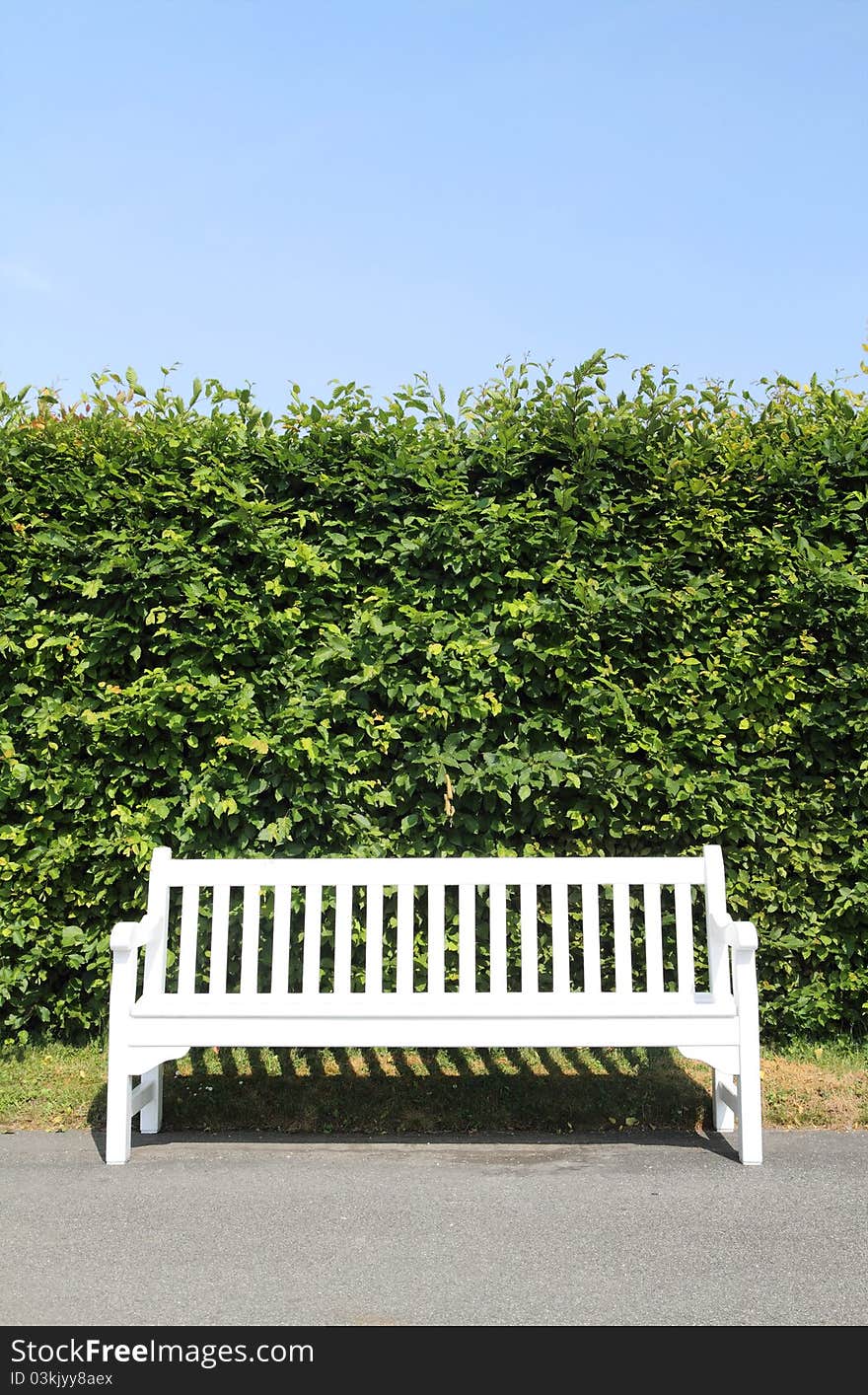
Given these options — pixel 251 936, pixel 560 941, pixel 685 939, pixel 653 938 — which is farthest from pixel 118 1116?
pixel 685 939

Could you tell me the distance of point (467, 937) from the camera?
4523mm

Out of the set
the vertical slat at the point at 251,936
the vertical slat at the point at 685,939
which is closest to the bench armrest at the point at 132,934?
the vertical slat at the point at 251,936

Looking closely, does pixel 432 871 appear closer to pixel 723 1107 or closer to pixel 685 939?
pixel 685 939

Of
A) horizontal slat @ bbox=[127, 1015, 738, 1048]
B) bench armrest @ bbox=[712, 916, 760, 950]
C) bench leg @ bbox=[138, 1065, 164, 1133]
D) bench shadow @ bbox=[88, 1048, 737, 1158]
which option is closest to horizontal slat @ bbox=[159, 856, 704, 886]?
bench armrest @ bbox=[712, 916, 760, 950]

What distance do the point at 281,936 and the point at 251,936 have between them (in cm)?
12

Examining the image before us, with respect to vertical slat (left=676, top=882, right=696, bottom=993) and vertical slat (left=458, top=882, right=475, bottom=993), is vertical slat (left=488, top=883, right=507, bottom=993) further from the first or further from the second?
vertical slat (left=676, top=882, right=696, bottom=993)

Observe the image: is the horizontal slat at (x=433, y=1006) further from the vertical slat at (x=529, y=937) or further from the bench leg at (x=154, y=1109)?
the bench leg at (x=154, y=1109)

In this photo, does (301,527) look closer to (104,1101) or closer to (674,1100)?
(104,1101)

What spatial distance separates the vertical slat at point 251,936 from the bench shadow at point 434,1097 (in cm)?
61

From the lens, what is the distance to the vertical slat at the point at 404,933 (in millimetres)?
4629

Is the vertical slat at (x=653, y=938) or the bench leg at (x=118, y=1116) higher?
the vertical slat at (x=653, y=938)

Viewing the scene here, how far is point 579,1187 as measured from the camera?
3818 mm
